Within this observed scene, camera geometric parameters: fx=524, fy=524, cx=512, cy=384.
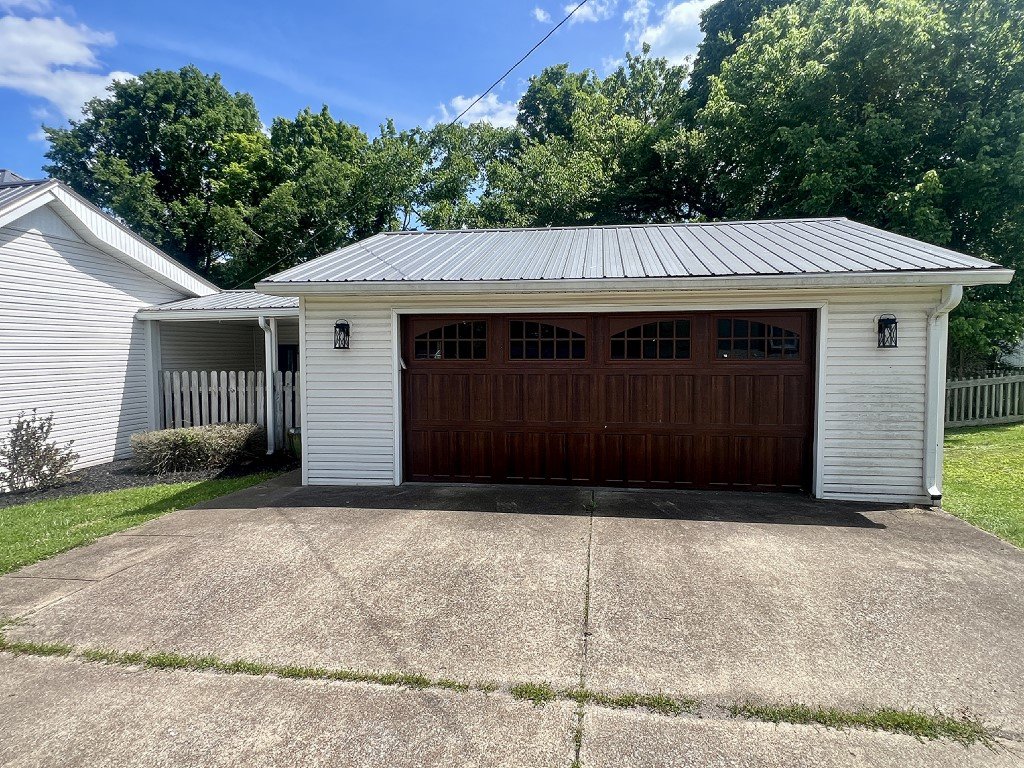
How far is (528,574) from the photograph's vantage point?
13.0ft

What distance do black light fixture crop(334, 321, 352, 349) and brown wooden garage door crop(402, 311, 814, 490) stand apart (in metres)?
0.72

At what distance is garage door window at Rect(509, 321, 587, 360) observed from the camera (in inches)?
254

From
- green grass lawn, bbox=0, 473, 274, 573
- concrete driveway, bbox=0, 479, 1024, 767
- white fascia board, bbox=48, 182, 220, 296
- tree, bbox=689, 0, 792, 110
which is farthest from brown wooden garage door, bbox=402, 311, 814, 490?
tree, bbox=689, 0, 792, 110

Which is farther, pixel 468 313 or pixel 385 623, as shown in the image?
pixel 468 313

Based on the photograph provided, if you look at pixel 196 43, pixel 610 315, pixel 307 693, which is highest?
pixel 196 43

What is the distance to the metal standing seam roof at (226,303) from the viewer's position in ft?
29.4

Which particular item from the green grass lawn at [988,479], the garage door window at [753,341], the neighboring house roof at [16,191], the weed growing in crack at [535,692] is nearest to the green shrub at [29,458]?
the neighboring house roof at [16,191]

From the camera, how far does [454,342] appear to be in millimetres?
6695

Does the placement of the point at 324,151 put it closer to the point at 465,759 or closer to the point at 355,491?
the point at 355,491

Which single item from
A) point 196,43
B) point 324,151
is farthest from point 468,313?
point 324,151

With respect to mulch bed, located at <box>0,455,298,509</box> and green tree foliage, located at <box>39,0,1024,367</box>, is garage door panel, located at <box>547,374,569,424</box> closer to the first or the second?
mulch bed, located at <box>0,455,298,509</box>

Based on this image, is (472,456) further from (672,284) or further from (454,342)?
(672,284)

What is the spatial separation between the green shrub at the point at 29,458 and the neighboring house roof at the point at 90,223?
261 cm

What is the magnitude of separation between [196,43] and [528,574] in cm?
1042
